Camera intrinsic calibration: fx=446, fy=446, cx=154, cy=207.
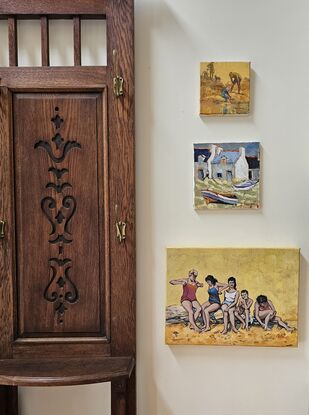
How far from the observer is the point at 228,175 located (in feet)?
4.84

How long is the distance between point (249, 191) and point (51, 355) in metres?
0.86

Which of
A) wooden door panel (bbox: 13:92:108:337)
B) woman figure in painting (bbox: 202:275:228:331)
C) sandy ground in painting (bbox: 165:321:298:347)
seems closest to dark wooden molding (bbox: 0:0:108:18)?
wooden door panel (bbox: 13:92:108:337)

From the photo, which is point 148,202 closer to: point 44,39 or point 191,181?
point 191,181

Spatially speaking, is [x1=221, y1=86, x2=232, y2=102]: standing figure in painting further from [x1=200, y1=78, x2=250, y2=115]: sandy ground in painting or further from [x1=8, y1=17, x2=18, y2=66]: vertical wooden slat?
[x1=8, y1=17, x2=18, y2=66]: vertical wooden slat

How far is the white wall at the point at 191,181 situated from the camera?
4.82ft

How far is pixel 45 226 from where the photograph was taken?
149 cm

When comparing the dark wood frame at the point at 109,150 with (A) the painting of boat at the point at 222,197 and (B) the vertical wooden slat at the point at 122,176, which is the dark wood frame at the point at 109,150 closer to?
(B) the vertical wooden slat at the point at 122,176

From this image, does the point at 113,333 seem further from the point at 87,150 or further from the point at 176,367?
the point at 87,150

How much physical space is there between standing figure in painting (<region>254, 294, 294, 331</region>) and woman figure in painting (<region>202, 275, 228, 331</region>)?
0.41 ft

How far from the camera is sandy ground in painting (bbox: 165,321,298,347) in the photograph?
1503 millimetres

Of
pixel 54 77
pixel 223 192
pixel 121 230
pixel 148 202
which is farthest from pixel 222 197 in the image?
pixel 54 77

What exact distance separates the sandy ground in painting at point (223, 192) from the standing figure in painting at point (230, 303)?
249 millimetres

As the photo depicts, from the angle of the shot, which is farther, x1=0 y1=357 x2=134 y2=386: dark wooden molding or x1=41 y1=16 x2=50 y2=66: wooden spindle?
x1=41 y1=16 x2=50 y2=66: wooden spindle

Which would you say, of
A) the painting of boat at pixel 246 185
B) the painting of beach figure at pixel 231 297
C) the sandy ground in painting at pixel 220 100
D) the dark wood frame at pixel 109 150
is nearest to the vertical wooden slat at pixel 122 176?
the dark wood frame at pixel 109 150
